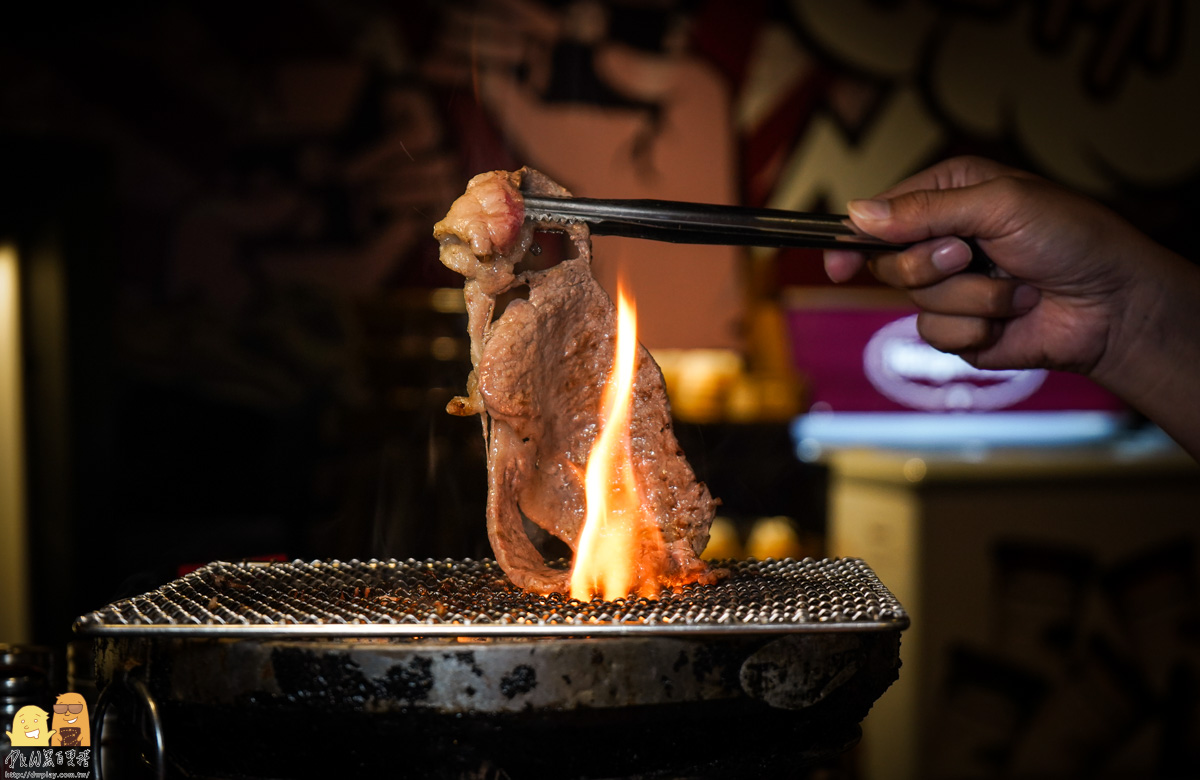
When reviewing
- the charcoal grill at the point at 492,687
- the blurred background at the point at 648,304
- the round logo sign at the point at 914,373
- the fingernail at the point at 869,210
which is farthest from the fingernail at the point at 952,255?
the round logo sign at the point at 914,373

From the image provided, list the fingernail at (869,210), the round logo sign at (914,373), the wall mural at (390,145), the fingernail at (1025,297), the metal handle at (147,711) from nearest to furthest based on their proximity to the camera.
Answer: the metal handle at (147,711), the fingernail at (869,210), the fingernail at (1025,297), the wall mural at (390,145), the round logo sign at (914,373)

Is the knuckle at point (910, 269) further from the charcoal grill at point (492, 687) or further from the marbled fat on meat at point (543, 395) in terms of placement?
the charcoal grill at point (492, 687)

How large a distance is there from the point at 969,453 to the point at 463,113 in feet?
11.9

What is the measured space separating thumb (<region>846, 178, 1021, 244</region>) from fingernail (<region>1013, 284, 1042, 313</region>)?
24 centimetres

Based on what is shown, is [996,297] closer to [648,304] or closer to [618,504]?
[618,504]

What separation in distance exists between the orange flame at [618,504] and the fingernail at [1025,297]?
97 centimetres

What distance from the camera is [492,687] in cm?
106

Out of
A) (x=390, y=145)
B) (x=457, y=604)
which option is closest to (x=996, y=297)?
(x=457, y=604)

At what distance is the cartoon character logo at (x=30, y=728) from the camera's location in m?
1.22

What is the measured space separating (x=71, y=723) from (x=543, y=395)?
2.93 feet

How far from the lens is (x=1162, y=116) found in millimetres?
6105

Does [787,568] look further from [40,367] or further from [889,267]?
[40,367]

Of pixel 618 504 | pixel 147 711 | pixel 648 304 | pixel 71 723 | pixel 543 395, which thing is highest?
pixel 648 304

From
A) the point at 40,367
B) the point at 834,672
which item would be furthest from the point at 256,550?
the point at 834,672
